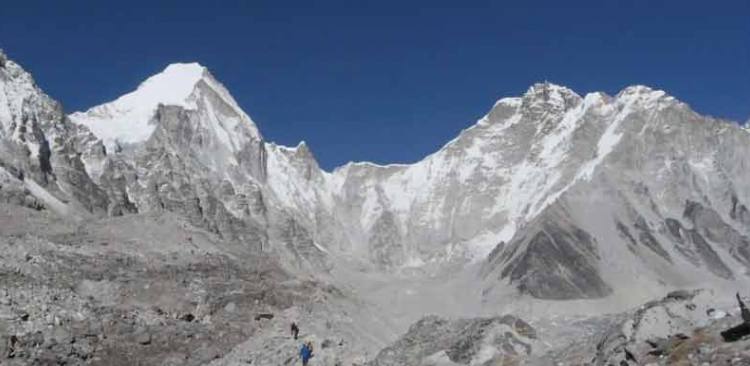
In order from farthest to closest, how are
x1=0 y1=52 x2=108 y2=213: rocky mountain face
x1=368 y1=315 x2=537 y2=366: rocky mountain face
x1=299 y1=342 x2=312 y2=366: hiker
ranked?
x1=0 y1=52 x2=108 y2=213: rocky mountain face → x1=299 y1=342 x2=312 y2=366: hiker → x1=368 y1=315 x2=537 y2=366: rocky mountain face

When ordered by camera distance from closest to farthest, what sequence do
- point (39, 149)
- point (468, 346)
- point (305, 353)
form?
1. point (468, 346)
2. point (305, 353)
3. point (39, 149)

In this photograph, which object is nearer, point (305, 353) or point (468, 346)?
point (468, 346)

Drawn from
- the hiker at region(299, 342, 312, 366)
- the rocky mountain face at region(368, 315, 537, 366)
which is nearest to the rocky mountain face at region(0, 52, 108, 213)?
the rocky mountain face at region(368, 315, 537, 366)

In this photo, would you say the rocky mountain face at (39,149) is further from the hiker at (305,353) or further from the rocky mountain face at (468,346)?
the hiker at (305,353)

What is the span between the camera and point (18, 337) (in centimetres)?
4675

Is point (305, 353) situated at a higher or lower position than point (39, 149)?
lower

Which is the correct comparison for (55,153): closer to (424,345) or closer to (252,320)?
(252,320)

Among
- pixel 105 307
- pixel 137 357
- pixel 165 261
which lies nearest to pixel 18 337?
pixel 137 357

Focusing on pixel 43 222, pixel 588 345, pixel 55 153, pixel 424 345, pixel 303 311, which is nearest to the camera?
→ pixel 588 345

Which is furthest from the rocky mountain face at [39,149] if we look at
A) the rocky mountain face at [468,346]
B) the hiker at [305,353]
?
the hiker at [305,353]

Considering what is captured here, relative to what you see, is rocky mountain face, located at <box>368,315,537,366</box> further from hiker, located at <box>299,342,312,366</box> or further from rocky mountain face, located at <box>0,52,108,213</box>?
rocky mountain face, located at <box>0,52,108,213</box>

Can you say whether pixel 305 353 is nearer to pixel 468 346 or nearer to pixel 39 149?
pixel 468 346

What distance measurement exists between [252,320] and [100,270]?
10021mm

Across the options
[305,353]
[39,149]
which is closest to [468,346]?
[305,353]
